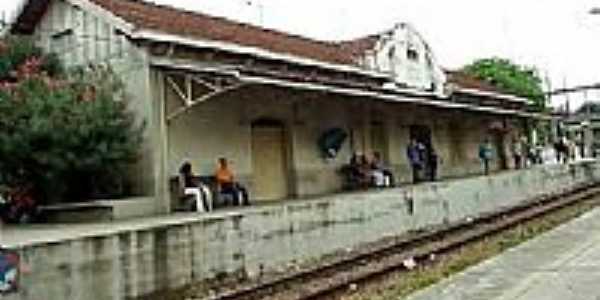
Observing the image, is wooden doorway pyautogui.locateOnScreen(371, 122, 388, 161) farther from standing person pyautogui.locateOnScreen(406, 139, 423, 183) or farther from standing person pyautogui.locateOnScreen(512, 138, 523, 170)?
standing person pyautogui.locateOnScreen(512, 138, 523, 170)

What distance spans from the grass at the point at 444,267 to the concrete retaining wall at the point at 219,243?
230cm

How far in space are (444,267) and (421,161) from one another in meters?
12.6

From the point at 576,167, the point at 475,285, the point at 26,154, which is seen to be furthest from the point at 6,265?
the point at 576,167

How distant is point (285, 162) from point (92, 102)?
5.92 meters

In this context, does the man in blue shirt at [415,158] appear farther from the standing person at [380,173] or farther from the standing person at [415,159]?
the standing person at [380,173]

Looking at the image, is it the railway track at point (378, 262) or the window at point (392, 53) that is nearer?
the railway track at point (378, 262)

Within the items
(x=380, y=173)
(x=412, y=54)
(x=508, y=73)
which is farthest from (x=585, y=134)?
(x=380, y=173)

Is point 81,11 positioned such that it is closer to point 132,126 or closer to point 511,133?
point 132,126

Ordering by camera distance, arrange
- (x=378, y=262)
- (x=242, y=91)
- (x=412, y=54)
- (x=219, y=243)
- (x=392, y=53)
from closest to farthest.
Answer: (x=219, y=243), (x=378, y=262), (x=242, y=91), (x=392, y=53), (x=412, y=54)

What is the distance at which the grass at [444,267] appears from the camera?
1177cm

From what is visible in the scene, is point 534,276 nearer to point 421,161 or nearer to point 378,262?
point 378,262

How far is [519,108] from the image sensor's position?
3634cm

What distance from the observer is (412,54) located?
29641 mm

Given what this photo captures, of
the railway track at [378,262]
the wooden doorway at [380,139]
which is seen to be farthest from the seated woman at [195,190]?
the wooden doorway at [380,139]
